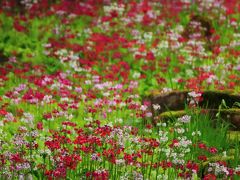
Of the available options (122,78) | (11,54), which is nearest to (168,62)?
(122,78)

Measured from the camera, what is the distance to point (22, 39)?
51.4 feet

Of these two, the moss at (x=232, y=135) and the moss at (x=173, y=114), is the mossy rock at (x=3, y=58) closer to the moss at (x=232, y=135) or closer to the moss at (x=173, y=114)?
the moss at (x=173, y=114)

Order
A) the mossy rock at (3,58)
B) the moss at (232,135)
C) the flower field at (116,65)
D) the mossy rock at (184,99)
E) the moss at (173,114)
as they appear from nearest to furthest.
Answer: the moss at (232,135) → the flower field at (116,65) → the moss at (173,114) → the mossy rock at (184,99) → the mossy rock at (3,58)

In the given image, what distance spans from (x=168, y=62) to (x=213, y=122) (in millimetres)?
5224

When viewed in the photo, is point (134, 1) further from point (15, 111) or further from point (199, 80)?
point (15, 111)

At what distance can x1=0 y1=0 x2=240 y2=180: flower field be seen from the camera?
9367mm

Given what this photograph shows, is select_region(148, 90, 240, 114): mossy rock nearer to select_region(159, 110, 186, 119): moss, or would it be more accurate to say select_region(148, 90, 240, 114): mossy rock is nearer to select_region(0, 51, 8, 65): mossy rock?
select_region(159, 110, 186, 119): moss

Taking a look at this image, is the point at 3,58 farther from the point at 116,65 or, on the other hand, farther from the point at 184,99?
the point at 184,99

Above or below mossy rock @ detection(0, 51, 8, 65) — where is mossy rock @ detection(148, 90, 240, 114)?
above

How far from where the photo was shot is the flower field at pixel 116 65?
9.37 m

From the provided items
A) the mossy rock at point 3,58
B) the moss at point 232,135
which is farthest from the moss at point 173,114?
the mossy rock at point 3,58

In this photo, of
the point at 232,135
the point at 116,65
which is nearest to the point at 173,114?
the point at 232,135

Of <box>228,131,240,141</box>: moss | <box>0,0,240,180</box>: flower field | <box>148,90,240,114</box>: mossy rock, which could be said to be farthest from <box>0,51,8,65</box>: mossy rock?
<box>228,131,240,141</box>: moss

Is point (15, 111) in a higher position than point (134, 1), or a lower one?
lower
